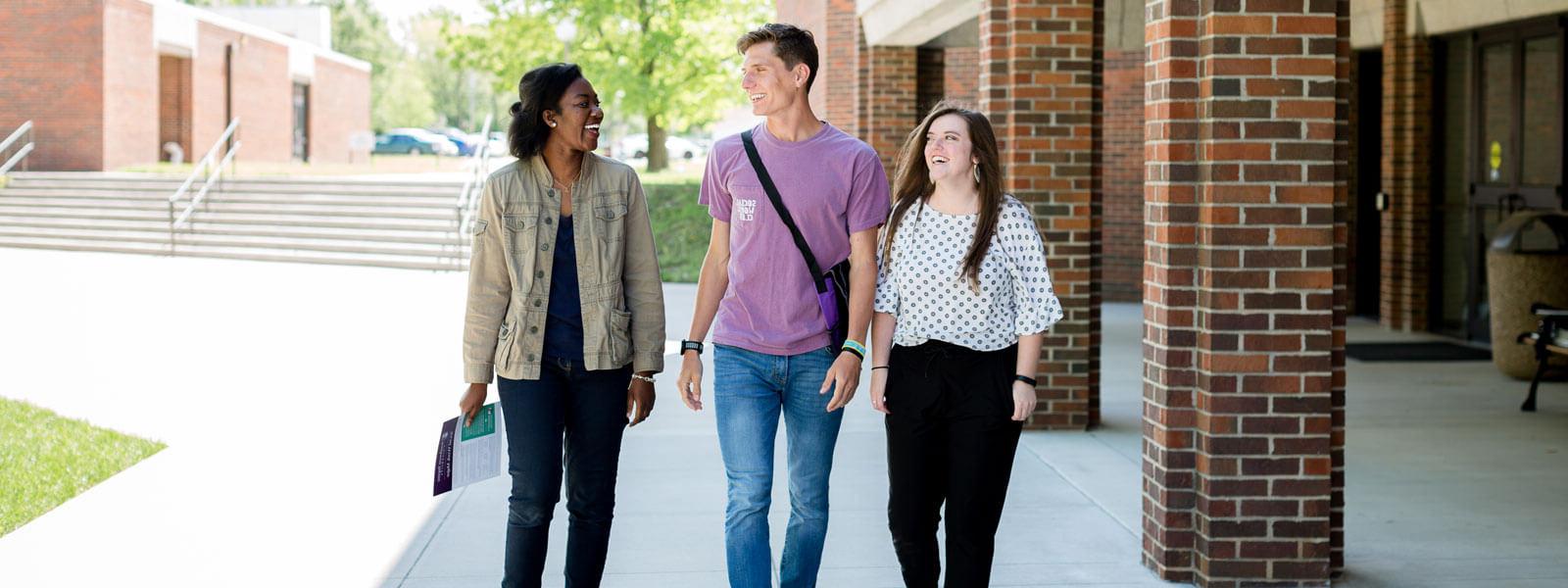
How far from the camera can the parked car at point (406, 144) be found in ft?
218

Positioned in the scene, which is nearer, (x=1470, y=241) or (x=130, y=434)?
(x=130, y=434)

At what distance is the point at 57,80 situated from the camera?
111ft

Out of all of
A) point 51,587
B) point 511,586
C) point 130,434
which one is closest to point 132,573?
point 51,587

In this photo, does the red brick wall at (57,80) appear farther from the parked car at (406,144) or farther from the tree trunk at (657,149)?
the parked car at (406,144)

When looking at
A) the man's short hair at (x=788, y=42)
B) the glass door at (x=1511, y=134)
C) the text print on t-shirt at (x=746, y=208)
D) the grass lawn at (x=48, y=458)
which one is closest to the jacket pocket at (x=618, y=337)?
the text print on t-shirt at (x=746, y=208)

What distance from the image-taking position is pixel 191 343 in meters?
13.5

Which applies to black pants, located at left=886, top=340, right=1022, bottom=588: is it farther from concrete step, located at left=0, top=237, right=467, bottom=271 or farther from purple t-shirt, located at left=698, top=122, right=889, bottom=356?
concrete step, located at left=0, top=237, right=467, bottom=271

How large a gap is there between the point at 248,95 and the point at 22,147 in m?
9.37

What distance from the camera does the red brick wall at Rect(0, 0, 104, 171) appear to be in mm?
33844

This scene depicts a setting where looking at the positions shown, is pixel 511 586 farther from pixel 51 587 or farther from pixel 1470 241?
pixel 1470 241

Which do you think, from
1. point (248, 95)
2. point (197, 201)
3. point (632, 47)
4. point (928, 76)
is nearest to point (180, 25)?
point (248, 95)

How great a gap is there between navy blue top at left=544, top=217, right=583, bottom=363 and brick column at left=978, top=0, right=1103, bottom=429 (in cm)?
483

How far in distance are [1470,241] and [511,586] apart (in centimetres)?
→ 1277

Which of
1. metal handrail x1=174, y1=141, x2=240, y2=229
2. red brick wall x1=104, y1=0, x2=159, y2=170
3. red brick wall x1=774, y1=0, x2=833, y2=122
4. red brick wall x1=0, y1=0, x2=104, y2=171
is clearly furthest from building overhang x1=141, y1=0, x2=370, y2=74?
red brick wall x1=774, y1=0, x2=833, y2=122
